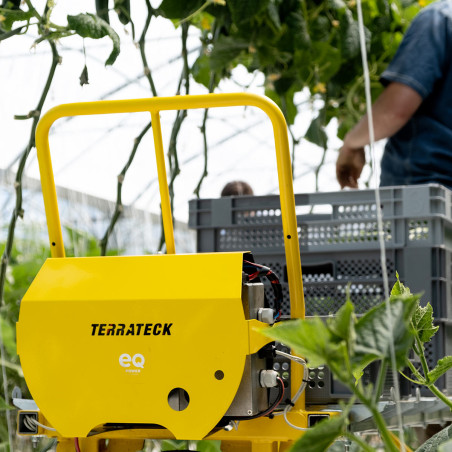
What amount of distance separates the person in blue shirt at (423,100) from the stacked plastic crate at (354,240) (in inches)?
11.7

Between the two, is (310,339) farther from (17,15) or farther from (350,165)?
(350,165)

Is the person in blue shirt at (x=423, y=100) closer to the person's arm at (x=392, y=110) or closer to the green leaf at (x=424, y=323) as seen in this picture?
the person's arm at (x=392, y=110)

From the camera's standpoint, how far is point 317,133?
3268 millimetres

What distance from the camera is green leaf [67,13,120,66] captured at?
1.85 meters

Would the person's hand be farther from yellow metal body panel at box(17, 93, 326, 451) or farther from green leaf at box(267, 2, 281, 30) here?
yellow metal body panel at box(17, 93, 326, 451)

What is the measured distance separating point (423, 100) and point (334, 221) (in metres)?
0.60

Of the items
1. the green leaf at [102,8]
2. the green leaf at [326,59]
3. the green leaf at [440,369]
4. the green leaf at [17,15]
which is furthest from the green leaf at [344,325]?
the green leaf at [326,59]

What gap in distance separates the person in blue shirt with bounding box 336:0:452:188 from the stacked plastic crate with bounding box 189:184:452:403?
0.30 m

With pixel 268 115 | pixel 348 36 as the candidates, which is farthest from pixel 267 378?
pixel 348 36

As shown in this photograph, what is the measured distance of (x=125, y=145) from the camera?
6.11m

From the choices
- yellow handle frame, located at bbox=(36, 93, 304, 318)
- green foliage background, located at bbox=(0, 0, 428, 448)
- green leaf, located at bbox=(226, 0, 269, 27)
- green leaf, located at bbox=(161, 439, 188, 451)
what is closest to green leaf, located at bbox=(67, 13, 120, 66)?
green foliage background, located at bbox=(0, 0, 428, 448)

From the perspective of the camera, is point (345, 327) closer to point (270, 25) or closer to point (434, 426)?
point (434, 426)

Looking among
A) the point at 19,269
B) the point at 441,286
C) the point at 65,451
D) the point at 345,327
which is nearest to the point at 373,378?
the point at 441,286

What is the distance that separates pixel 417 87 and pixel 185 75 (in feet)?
2.67
